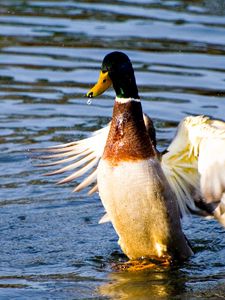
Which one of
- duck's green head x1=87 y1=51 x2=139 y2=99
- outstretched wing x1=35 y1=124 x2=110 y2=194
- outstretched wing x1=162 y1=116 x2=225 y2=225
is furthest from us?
outstretched wing x1=35 y1=124 x2=110 y2=194

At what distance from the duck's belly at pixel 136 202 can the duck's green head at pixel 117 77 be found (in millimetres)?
516

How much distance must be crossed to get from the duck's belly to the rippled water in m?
0.27

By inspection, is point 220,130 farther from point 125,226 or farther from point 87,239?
point 87,239

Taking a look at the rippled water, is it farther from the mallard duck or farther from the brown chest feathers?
the brown chest feathers

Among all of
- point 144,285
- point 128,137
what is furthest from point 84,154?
point 144,285

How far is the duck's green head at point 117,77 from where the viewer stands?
744 centimetres

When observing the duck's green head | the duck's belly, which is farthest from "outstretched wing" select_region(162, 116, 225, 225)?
the duck's green head

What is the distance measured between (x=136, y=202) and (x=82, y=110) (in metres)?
4.00

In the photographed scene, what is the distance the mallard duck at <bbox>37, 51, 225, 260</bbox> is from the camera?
736cm

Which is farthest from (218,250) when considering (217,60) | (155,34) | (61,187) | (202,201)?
(155,34)

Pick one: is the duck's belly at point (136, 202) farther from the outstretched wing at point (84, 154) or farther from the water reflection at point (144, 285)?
the outstretched wing at point (84, 154)

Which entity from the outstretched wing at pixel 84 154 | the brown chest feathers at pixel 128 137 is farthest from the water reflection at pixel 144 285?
the outstretched wing at pixel 84 154

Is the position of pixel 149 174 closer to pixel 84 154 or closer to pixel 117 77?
pixel 117 77

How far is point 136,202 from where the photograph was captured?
7.43 m
